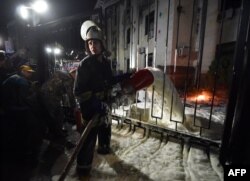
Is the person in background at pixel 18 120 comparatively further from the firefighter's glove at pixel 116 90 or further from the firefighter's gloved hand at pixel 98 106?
the firefighter's glove at pixel 116 90

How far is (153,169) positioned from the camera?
2770 mm

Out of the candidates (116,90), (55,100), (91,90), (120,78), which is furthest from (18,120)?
(120,78)

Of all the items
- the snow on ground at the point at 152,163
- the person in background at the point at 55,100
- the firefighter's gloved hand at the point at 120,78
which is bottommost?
the snow on ground at the point at 152,163

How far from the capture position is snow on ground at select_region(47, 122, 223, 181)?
262 cm

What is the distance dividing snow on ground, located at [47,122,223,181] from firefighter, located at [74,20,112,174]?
0.30m

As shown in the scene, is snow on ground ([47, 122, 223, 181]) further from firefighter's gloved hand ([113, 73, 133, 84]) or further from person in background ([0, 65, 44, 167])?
firefighter's gloved hand ([113, 73, 133, 84])

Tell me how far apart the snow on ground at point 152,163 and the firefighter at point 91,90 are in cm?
30

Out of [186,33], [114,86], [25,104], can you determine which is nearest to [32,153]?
[25,104]

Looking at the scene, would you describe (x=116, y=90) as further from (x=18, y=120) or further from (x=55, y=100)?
(x=18, y=120)

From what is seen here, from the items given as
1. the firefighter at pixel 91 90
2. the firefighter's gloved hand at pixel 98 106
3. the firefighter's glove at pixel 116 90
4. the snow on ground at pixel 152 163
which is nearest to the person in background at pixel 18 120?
the snow on ground at pixel 152 163

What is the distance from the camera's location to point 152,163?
2.93 metres

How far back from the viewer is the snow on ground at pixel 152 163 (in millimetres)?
2615

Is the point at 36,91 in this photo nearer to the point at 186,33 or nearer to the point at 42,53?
the point at 42,53

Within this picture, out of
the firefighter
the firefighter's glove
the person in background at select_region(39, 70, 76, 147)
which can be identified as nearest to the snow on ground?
the firefighter
